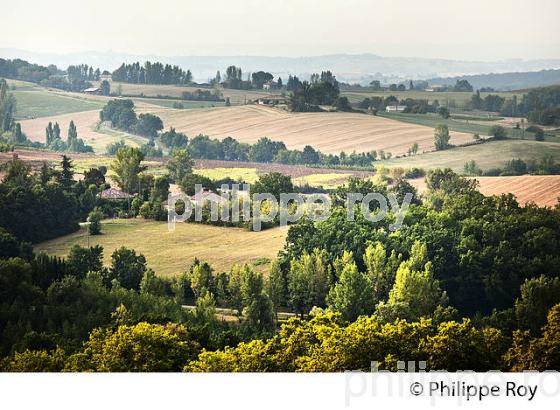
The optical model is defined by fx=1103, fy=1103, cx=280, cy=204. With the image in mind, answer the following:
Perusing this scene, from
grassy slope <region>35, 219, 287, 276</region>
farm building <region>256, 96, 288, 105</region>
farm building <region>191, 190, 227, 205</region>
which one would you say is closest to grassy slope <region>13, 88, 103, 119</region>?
grassy slope <region>35, 219, 287, 276</region>

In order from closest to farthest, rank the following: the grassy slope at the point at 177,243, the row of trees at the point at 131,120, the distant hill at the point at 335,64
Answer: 1. the grassy slope at the point at 177,243
2. the distant hill at the point at 335,64
3. the row of trees at the point at 131,120

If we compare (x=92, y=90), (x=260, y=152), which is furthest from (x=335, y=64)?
(x=92, y=90)

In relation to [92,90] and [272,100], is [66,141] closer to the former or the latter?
[92,90]

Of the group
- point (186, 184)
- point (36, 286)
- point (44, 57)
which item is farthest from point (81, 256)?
point (44, 57)

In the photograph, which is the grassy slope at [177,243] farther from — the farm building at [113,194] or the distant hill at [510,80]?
the distant hill at [510,80]

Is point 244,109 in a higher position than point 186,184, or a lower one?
higher

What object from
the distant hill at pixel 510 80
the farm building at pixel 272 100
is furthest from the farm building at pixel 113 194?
the distant hill at pixel 510 80

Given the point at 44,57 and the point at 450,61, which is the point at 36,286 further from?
the point at 450,61

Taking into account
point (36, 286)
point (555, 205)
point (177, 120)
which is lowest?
point (36, 286)
